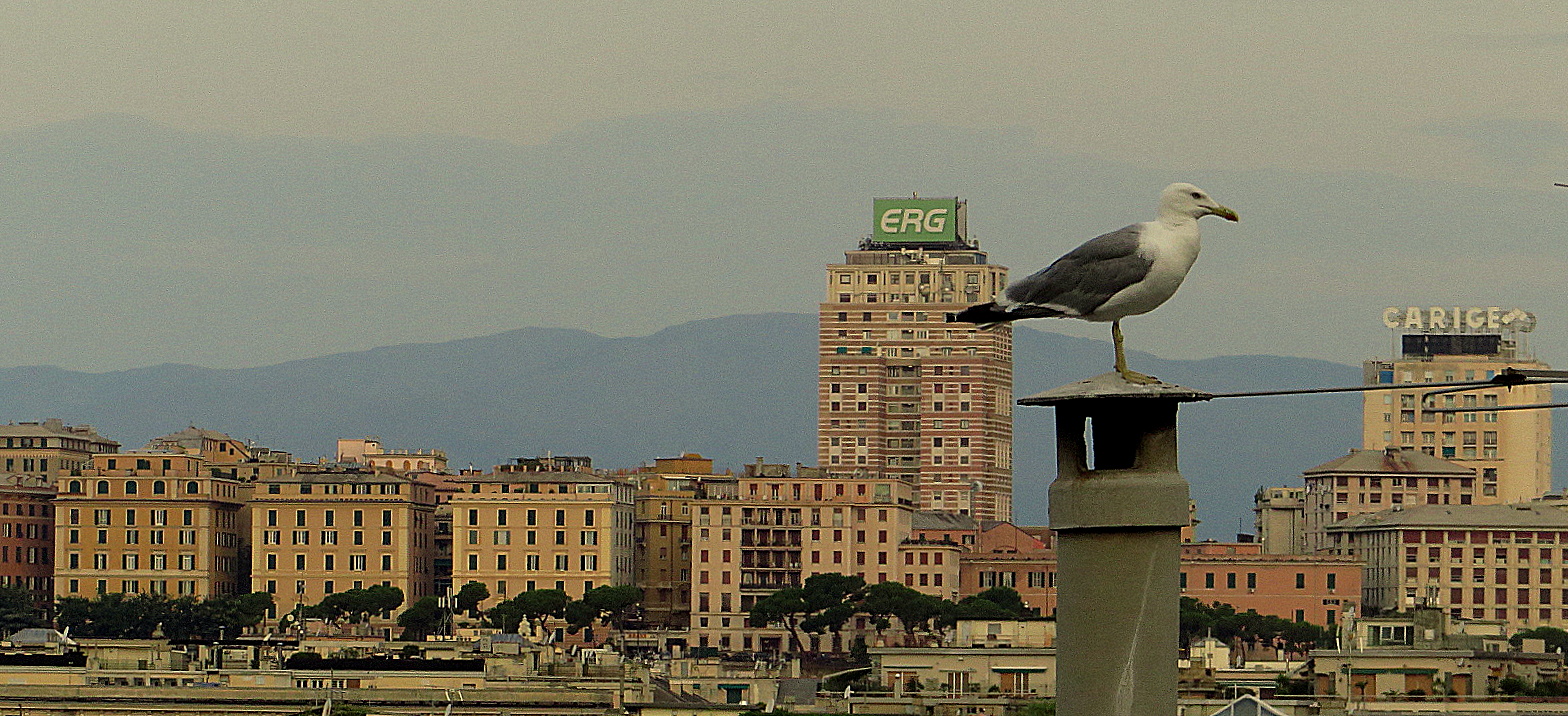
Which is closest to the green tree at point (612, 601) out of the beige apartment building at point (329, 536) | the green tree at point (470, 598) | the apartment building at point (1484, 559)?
the green tree at point (470, 598)

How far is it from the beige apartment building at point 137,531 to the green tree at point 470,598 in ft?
53.8

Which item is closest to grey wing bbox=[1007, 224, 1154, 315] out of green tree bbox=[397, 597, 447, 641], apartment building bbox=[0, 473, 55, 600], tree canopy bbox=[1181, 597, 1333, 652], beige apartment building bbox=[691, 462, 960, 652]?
tree canopy bbox=[1181, 597, 1333, 652]

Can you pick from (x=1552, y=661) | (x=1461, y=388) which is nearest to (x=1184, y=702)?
(x=1552, y=661)

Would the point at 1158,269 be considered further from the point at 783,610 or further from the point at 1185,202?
the point at 783,610

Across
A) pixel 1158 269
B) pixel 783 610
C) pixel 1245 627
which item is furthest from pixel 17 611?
pixel 1158 269

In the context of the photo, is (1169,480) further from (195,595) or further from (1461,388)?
(195,595)

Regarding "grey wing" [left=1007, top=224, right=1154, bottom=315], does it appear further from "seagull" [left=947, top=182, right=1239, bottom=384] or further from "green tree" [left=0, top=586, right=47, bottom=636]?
"green tree" [left=0, top=586, right=47, bottom=636]

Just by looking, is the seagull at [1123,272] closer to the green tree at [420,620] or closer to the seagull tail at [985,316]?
the seagull tail at [985,316]

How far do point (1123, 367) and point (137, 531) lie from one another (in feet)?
603

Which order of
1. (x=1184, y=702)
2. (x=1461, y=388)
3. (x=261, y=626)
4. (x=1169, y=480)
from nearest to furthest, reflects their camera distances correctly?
1. (x=1169, y=480)
2. (x=1461, y=388)
3. (x=1184, y=702)
4. (x=261, y=626)

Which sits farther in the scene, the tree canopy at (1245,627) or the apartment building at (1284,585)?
the apartment building at (1284,585)

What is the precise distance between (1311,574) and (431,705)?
96.9 m

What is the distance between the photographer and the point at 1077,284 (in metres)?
13.5

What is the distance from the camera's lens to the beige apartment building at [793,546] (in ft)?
625
